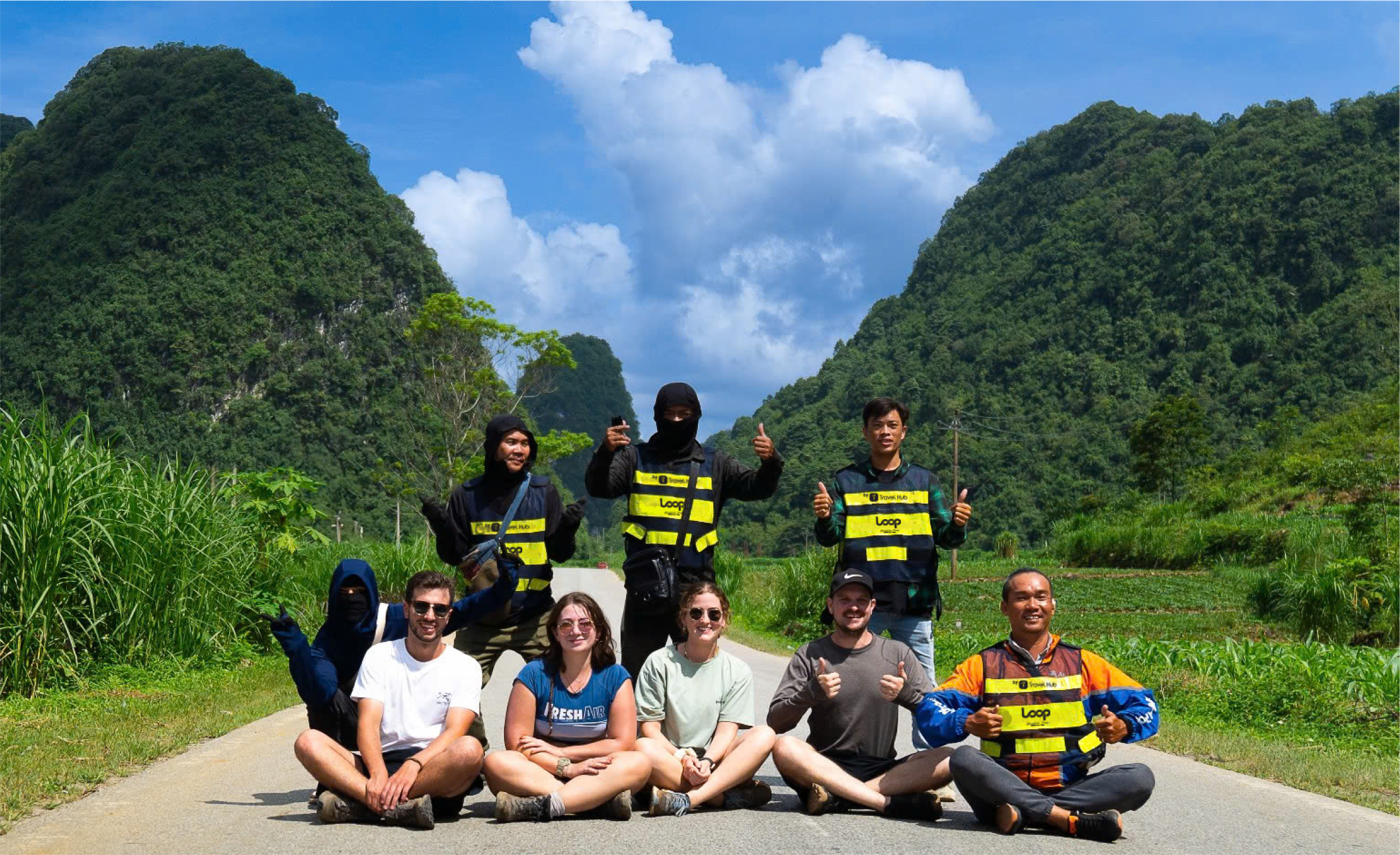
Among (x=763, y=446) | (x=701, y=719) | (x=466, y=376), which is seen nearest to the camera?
(x=701, y=719)

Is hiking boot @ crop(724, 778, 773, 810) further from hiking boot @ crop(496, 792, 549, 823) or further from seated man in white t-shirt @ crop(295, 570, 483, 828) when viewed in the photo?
seated man in white t-shirt @ crop(295, 570, 483, 828)

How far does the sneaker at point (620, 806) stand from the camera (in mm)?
6027

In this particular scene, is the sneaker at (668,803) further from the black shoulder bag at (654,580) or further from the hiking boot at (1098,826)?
the hiking boot at (1098,826)

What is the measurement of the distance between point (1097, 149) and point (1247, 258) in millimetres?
36270

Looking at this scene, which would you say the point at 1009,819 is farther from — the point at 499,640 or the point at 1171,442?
the point at 1171,442

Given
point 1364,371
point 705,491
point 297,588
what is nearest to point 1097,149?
point 1364,371

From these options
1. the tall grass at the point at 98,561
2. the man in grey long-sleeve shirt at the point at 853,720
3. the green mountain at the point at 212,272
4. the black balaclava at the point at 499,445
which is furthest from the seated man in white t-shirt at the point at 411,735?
the green mountain at the point at 212,272

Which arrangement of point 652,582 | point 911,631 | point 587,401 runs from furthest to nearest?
point 587,401
point 911,631
point 652,582

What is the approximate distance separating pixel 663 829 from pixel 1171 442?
190 feet

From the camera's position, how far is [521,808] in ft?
19.7

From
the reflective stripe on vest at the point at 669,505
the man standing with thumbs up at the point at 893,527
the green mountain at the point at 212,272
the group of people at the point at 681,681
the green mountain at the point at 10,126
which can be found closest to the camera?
the group of people at the point at 681,681

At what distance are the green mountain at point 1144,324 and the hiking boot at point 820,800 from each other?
2480 inches

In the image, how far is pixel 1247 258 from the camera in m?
83.8

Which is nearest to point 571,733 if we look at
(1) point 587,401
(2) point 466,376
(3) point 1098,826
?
(3) point 1098,826
